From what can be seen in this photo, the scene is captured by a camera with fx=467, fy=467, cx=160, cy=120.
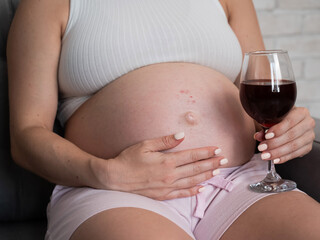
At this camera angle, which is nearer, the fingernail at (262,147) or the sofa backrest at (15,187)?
the fingernail at (262,147)

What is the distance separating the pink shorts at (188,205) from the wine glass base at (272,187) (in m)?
0.01

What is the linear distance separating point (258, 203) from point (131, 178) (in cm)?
28

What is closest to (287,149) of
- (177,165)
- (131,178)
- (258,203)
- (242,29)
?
(258,203)

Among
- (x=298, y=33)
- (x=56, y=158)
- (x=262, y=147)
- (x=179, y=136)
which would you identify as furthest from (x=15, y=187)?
(x=298, y=33)

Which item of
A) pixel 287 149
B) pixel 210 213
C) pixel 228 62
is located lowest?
pixel 210 213

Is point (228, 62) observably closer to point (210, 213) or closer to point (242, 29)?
point (242, 29)

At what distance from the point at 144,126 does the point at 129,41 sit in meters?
0.24

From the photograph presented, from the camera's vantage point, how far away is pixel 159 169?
982mm

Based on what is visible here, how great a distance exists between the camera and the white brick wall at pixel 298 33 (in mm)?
2000

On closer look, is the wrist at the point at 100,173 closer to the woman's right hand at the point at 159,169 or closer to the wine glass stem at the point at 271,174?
the woman's right hand at the point at 159,169

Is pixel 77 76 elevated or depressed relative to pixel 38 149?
elevated

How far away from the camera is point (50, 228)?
1.00 metres

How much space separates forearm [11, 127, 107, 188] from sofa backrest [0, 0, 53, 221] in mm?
208

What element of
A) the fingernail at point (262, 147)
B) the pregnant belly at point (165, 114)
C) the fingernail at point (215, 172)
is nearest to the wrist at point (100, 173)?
the pregnant belly at point (165, 114)
